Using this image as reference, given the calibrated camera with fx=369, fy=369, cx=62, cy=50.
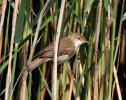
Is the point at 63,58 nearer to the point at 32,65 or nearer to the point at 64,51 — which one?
the point at 64,51

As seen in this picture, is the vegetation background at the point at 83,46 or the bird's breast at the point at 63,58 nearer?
the vegetation background at the point at 83,46

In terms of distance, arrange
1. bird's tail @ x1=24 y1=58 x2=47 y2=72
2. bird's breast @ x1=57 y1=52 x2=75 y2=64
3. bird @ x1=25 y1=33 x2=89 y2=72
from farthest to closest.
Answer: bird's breast @ x1=57 y1=52 x2=75 y2=64 → bird @ x1=25 y1=33 x2=89 y2=72 → bird's tail @ x1=24 y1=58 x2=47 y2=72

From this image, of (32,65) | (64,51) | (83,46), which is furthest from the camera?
(64,51)

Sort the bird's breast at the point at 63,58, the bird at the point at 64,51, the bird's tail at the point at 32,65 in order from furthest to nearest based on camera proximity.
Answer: the bird's breast at the point at 63,58, the bird at the point at 64,51, the bird's tail at the point at 32,65

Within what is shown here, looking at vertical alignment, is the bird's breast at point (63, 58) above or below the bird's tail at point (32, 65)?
above

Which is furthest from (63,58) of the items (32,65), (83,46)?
(32,65)

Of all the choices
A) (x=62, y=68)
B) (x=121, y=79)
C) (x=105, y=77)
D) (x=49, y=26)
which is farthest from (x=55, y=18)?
(x=121, y=79)

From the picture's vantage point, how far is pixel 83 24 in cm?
234

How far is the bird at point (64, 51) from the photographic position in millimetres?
2362

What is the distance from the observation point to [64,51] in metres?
2.75

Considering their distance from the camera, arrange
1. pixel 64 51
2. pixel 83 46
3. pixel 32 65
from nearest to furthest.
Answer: pixel 32 65 < pixel 83 46 < pixel 64 51

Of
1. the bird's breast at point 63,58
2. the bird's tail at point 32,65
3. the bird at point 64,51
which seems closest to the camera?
the bird's tail at point 32,65

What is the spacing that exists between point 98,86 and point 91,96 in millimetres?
86

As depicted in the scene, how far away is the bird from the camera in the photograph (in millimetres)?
2362
